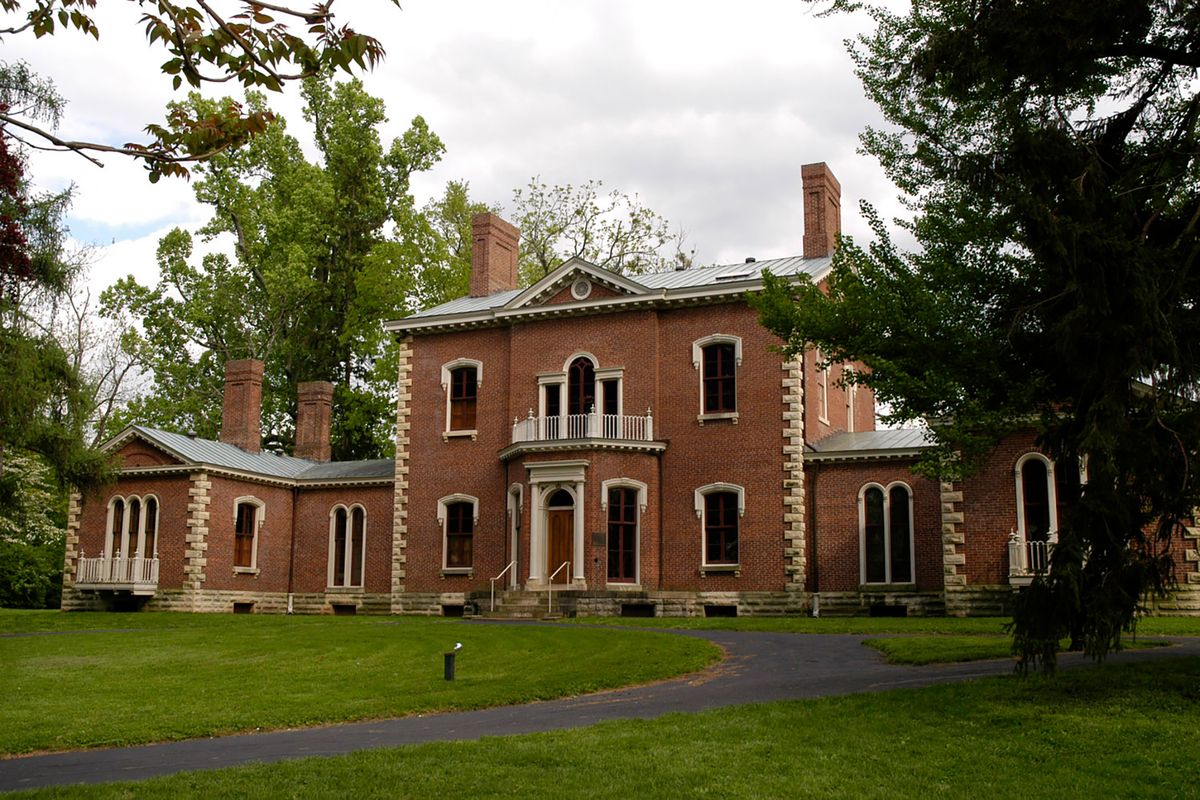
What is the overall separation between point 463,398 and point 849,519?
38.7ft

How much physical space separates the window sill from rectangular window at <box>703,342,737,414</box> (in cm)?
14

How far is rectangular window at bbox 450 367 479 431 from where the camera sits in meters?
35.5

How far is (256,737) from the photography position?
11992 millimetres

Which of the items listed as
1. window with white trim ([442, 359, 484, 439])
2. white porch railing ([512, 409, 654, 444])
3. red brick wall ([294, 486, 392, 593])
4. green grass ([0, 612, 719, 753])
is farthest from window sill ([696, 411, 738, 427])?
red brick wall ([294, 486, 392, 593])

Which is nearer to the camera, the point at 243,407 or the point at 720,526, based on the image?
the point at 720,526

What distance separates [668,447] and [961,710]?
831 inches

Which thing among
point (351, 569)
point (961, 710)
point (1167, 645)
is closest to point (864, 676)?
point (961, 710)

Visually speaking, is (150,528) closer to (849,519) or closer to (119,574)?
(119,574)

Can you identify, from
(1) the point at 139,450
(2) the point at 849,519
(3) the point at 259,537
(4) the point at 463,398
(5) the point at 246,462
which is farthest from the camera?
(5) the point at 246,462

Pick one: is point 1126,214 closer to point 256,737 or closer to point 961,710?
point 961,710

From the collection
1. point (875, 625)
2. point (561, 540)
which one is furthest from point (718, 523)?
point (875, 625)

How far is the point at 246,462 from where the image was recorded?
3794 cm

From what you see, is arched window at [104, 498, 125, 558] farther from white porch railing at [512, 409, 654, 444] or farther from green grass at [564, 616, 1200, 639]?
green grass at [564, 616, 1200, 639]

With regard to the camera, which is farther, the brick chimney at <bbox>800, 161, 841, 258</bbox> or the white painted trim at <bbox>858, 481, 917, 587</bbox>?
the brick chimney at <bbox>800, 161, 841, 258</bbox>
